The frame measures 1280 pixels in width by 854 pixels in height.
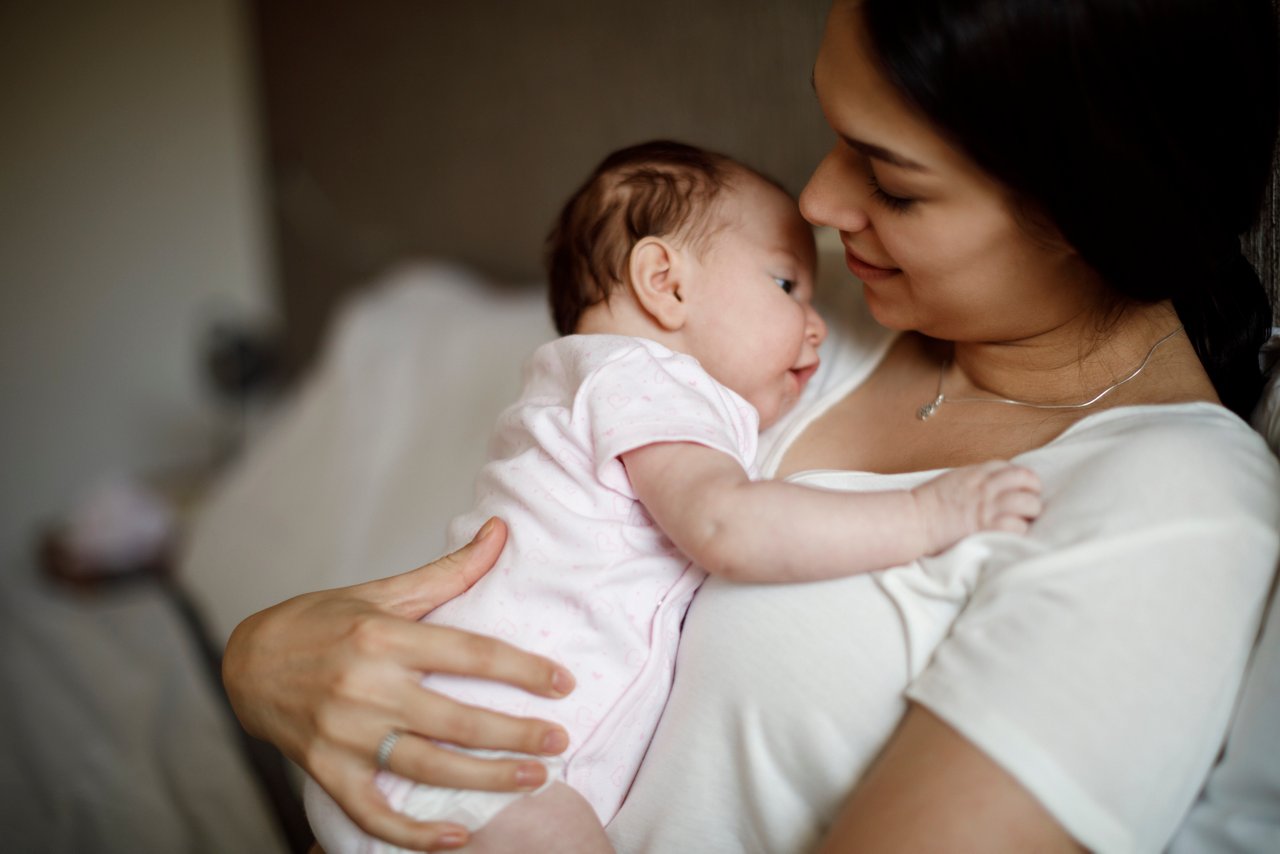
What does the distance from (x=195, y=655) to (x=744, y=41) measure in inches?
66.1

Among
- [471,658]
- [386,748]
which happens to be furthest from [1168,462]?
[386,748]

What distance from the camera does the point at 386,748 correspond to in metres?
0.88

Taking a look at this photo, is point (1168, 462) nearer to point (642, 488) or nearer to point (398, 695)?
point (642, 488)

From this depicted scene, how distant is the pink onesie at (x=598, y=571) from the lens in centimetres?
92

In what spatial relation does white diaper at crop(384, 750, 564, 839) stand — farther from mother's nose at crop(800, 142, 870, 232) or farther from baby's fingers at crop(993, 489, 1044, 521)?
mother's nose at crop(800, 142, 870, 232)

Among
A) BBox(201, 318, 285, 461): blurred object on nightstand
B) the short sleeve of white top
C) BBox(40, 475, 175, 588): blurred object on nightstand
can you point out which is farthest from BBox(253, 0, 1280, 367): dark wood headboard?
BBox(40, 475, 175, 588): blurred object on nightstand

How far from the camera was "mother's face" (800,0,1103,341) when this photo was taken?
88 centimetres

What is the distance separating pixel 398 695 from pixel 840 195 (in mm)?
687

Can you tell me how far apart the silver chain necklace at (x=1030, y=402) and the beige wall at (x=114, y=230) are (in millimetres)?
3091

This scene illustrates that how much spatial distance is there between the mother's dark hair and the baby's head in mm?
303

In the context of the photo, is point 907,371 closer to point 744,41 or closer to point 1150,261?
point 1150,261

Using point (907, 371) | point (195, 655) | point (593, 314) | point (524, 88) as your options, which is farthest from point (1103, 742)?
point (524, 88)

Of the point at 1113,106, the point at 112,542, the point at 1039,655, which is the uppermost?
the point at 1113,106

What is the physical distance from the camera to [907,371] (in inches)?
46.4
